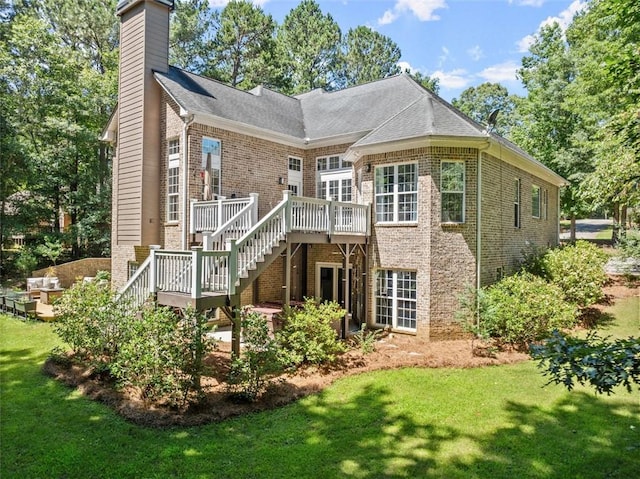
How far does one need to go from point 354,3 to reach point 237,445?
13.9 meters

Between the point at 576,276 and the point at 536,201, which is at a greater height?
the point at 536,201

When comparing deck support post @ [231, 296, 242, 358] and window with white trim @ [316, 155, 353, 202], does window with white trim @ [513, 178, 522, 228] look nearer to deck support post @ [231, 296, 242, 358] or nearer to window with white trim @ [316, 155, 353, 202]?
Answer: window with white trim @ [316, 155, 353, 202]

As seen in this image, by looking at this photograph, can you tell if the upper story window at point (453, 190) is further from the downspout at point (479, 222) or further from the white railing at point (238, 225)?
Answer: the white railing at point (238, 225)

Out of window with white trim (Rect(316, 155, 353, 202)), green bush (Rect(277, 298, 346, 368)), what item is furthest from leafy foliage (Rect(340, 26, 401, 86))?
green bush (Rect(277, 298, 346, 368))

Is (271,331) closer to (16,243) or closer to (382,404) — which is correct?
(382,404)

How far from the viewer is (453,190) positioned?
A: 38.8 ft

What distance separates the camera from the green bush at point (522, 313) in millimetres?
10250

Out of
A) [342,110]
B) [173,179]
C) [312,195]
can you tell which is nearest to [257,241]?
[173,179]

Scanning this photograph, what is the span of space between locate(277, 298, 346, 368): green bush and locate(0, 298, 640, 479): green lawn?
3.48ft

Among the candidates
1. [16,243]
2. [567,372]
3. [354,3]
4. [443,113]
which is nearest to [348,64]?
[354,3]

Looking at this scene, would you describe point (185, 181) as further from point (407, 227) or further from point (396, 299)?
point (396, 299)

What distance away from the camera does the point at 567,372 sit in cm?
332

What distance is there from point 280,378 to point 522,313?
6.47 meters

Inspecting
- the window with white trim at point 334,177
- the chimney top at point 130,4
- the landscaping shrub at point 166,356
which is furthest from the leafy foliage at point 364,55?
the landscaping shrub at point 166,356
